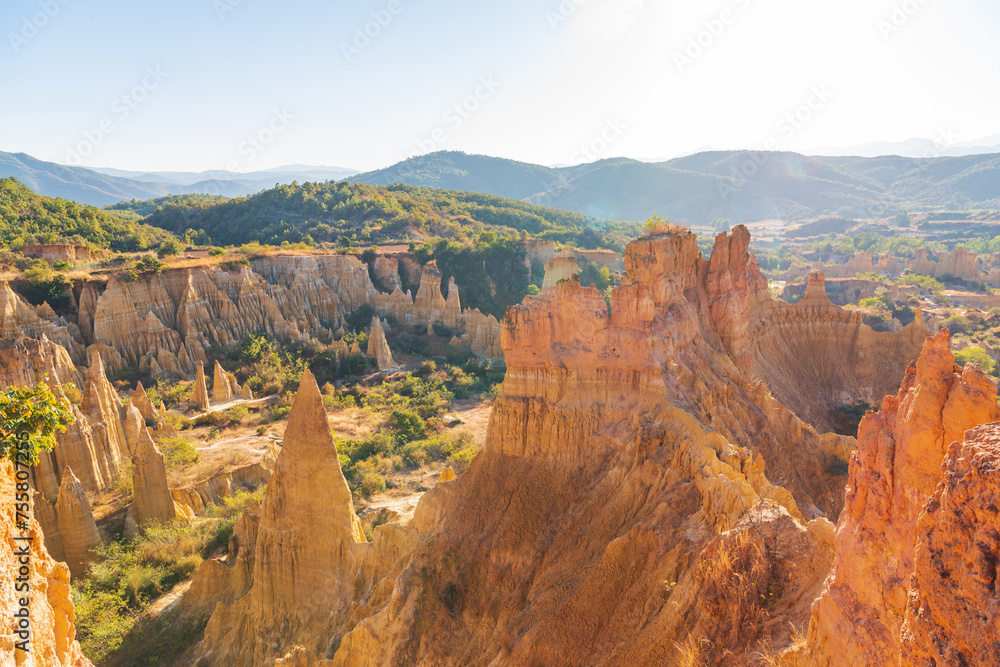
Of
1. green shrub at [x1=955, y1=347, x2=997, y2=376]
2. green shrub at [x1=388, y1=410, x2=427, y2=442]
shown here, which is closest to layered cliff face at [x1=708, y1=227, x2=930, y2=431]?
green shrub at [x1=955, y1=347, x2=997, y2=376]

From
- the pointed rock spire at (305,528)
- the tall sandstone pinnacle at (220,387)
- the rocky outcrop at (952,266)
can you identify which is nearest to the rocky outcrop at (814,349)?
the pointed rock spire at (305,528)

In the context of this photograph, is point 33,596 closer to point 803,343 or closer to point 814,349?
point 803,343

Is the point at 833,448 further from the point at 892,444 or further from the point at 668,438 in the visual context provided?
the point at 892,444

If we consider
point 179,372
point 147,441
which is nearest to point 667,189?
point 179,372

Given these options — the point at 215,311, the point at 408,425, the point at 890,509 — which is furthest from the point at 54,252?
the point at 890,509

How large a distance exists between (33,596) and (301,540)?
557 centimetres

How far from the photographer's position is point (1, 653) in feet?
18.2

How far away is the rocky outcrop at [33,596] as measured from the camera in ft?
19.6

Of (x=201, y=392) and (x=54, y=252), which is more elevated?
(x=54, y=252)

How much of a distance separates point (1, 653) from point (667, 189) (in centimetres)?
21359

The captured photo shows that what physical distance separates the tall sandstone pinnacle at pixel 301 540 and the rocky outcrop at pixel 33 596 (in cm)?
445

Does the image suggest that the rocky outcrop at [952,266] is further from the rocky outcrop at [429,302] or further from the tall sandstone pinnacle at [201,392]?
the tall sandstone pinnacle at [201,392]

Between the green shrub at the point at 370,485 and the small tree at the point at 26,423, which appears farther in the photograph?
the green shrub at the point at 370,485

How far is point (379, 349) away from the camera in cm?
4228
